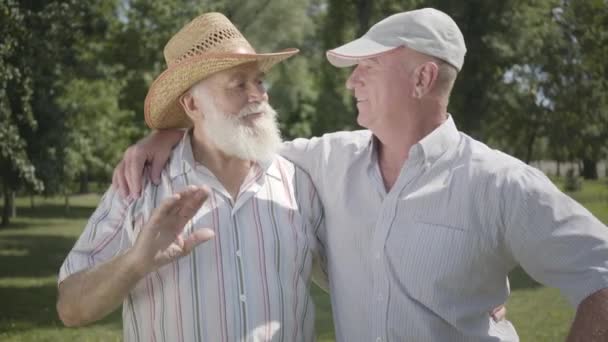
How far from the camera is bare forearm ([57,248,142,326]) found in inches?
120

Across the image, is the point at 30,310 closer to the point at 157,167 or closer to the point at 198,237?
the point at 157,167

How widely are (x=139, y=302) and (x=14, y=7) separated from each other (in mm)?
9330

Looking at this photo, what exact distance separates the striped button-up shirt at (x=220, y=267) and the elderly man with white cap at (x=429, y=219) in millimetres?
159

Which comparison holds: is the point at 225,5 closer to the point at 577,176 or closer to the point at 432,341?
the point at 432,341

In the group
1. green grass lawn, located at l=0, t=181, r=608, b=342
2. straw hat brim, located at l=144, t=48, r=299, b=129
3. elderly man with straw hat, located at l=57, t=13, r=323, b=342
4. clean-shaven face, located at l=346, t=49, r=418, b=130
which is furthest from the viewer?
green grass lawn, located at l=0, t=181, r=608, b=342

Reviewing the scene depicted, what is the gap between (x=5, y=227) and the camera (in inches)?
1123

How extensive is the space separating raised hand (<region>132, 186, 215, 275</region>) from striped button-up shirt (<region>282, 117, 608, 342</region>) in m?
0.72

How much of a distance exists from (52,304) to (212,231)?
1200 centimetres

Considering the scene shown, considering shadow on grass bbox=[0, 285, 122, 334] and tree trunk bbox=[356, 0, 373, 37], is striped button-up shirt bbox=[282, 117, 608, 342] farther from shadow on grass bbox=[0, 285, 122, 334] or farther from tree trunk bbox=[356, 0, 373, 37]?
tree trunk bbox=[356, 0, 373, 37]

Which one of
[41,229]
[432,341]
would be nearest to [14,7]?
[432,341]

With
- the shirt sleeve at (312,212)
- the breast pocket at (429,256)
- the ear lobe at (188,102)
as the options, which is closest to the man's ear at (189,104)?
the ear lobe at (188,102)

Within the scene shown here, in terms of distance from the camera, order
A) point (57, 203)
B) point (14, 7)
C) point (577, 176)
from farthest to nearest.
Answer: point (57, 203)
point (577, 176)
point (14, 7)

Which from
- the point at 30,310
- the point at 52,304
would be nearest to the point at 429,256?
the point at 30,310

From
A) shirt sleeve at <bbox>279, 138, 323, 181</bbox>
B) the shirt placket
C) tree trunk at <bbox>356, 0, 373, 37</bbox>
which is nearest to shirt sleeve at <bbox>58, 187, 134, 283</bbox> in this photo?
shirt sleeve at <bbox>279, 138, 323, 181</bbox>
